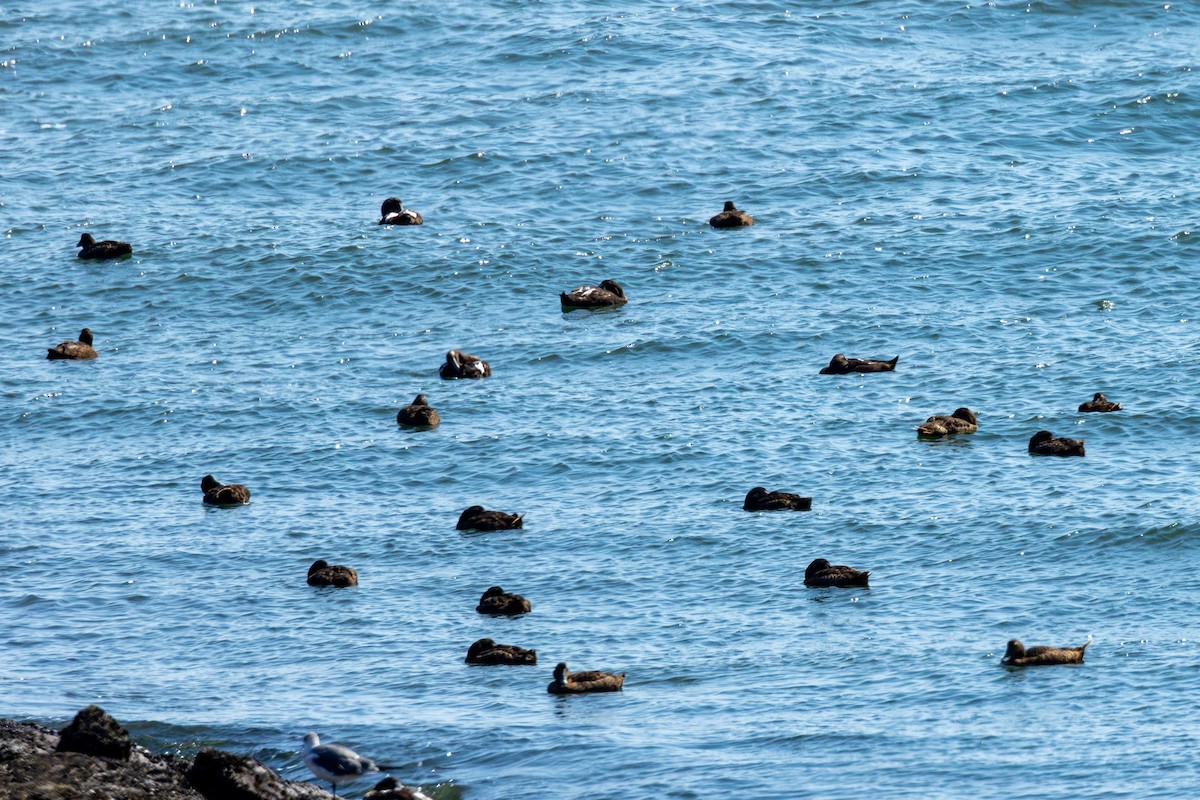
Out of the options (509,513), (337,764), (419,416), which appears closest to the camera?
(337,764)

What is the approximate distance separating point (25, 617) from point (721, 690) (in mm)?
10369

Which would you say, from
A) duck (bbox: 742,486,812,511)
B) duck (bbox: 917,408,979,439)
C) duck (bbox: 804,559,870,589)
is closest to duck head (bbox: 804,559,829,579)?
duck (bbox: 804,559,870,589)

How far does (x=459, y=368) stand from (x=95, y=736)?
19.0 m

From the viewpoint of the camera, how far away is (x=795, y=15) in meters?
64.3

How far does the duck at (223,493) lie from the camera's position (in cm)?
3200

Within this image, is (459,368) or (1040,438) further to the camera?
(459,368)

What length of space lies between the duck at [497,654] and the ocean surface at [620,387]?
0.16m

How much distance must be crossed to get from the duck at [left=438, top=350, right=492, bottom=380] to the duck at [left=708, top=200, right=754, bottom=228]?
1015cm

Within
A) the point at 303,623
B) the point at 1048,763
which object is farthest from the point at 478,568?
the point at 1048,763

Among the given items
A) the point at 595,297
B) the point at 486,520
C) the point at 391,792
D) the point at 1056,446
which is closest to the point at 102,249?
the point at 595,297

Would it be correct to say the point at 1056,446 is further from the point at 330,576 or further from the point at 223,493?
the point at 223,493

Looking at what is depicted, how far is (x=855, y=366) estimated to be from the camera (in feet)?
123

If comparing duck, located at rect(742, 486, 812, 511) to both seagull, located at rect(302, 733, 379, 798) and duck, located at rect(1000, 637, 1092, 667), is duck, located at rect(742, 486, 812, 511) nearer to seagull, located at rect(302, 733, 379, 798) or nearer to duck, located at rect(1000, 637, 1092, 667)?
duck, located at rect(1000, 637, 1092, 667)

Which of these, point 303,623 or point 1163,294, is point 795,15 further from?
point 303,623
